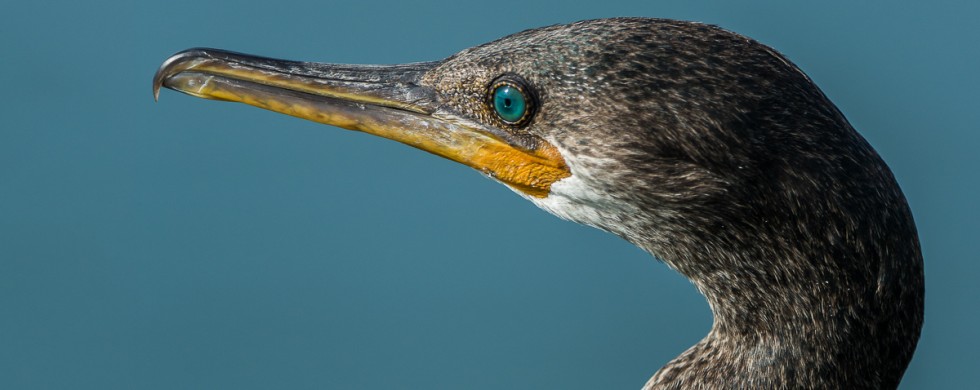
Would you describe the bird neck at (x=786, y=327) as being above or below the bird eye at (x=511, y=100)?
below

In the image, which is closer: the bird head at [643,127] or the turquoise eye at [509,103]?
the bird head at [643,127]

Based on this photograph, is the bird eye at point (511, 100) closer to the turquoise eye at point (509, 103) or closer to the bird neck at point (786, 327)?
the turquoise eye at point (509, 103)

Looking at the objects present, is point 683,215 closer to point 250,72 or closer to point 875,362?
point 875,362

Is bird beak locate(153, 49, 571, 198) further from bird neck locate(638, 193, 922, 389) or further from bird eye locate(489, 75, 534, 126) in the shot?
bird neck locate(638, 193, 922, 389)

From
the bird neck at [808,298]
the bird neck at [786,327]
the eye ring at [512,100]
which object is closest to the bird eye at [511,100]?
the eye ring at [512,100]

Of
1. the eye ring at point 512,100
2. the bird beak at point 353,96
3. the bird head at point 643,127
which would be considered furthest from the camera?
the bird beak at point 353,96

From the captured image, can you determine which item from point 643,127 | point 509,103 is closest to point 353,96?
point 509,103

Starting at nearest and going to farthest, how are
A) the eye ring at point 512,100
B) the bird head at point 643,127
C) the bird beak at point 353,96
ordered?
the bird head at point 643,127 → the eye ring at point 512,100 → the bird beak at point 353,96

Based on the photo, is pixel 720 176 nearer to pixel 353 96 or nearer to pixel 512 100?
pixel 512 100
